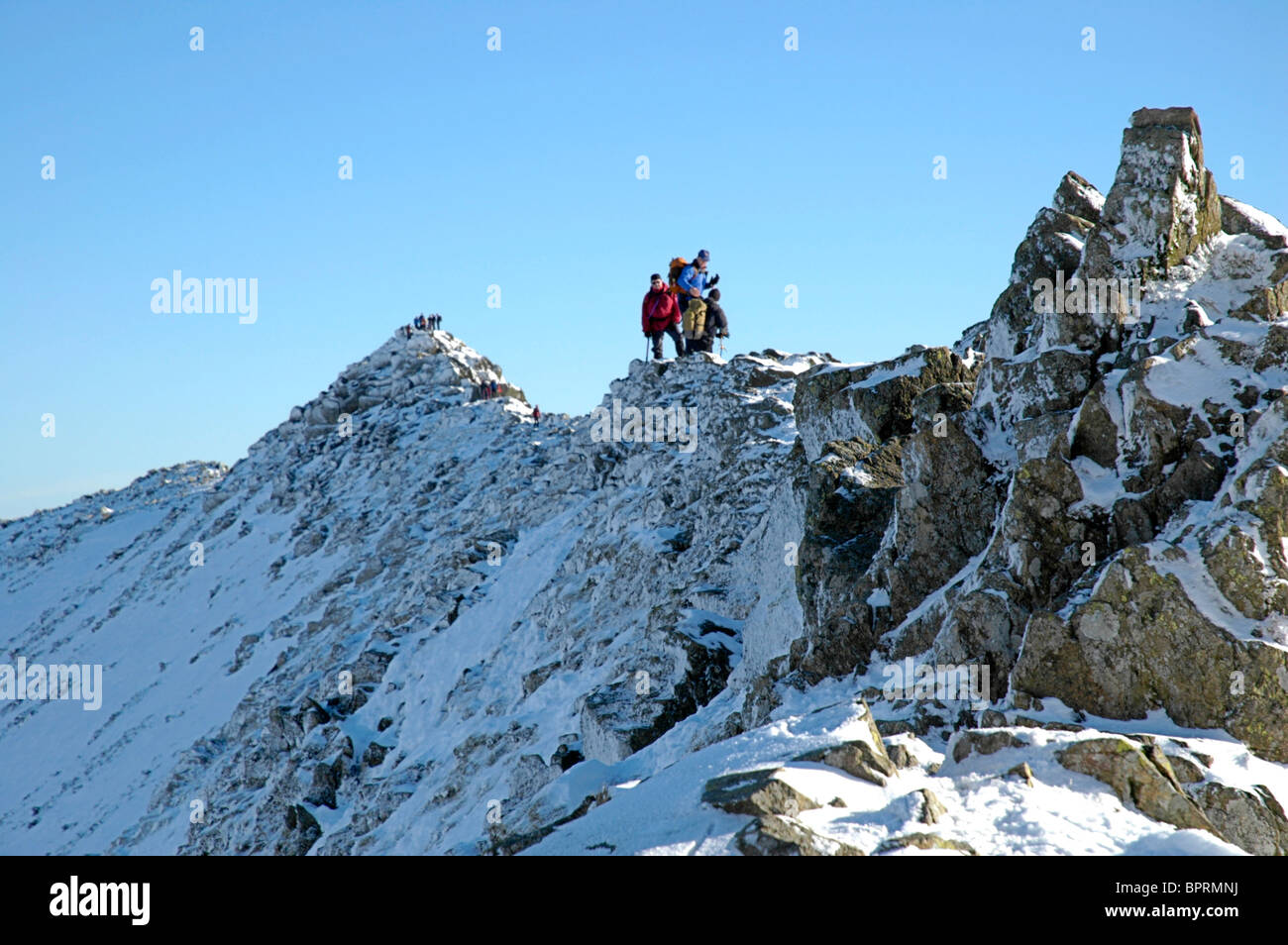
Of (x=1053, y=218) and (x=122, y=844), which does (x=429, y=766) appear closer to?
(x=122, y=844)

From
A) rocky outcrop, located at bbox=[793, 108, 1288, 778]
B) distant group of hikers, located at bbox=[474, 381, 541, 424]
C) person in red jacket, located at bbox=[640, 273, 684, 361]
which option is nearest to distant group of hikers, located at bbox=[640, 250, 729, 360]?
person in red jacket, located at bbox=[640, 273, 684, 361]

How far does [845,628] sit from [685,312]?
22.4m

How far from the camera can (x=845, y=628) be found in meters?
14.1

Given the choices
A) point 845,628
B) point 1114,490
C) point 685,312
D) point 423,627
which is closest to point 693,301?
point 685,312

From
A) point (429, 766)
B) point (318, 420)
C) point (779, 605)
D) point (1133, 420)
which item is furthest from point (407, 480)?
point (1133, 420)

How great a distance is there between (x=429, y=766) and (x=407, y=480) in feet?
87.3

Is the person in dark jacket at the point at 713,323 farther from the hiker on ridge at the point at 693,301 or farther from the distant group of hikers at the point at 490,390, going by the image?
the distant group of hikers at the point at 490,390

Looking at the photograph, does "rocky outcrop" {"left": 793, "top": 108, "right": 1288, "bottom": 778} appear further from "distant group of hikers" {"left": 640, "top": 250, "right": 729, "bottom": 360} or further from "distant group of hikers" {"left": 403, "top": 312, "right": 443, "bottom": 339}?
"distant group of hikers" {"left": 403, "top": 312, "right": 443, "bottom": 339}

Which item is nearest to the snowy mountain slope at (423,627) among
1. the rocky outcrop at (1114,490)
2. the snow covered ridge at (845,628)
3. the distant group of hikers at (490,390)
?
the snow covered ridge at (845,628)

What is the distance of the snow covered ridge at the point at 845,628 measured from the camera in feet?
28.9

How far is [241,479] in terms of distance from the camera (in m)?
66.4

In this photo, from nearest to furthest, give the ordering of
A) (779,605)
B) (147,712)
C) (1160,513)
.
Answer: (1160,513)
(779,605)
(147,712)

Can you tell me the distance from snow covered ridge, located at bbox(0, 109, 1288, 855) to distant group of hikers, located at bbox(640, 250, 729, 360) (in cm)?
154
